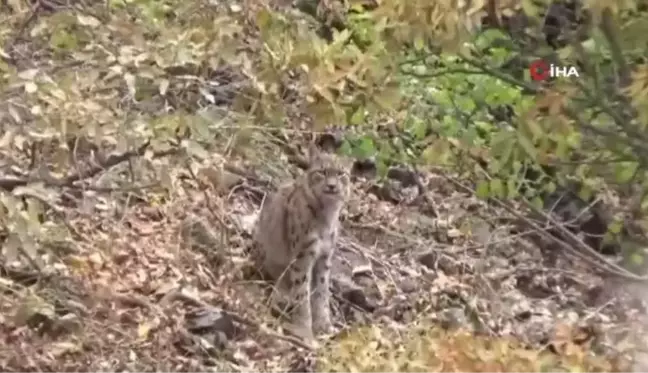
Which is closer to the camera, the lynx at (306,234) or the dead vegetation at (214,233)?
the dead vegetation at (214,233)

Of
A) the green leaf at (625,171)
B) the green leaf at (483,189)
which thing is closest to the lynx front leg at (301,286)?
the green leaf at (483,189)

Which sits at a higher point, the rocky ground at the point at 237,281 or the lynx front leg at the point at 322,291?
the rocky ground at the point at 237,281

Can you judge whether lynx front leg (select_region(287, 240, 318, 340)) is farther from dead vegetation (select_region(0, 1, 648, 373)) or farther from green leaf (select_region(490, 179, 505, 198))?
green leaf (select_region(490, 179, 505, 198))

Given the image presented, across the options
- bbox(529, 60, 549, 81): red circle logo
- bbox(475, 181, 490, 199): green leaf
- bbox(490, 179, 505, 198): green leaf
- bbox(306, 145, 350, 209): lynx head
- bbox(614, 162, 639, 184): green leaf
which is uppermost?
bbox(529, 60, 549, 81): red circle logo

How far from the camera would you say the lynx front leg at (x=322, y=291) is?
2033mm

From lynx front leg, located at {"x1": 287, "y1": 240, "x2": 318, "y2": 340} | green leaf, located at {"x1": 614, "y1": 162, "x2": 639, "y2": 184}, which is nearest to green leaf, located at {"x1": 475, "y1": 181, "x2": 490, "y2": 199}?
green leaf, located at {"x1": 614, "y1": 162, "x2": 639, "y2": 184}

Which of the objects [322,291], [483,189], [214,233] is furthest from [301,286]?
[483,189]

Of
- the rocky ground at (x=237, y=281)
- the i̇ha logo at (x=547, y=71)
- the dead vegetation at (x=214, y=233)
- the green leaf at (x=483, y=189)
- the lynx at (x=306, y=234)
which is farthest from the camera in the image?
the lynx at (x=306, y=234)

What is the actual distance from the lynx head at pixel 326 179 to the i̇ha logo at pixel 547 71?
889mm

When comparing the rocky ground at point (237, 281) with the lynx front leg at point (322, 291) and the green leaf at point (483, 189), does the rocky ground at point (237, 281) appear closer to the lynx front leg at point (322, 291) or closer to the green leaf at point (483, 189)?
the lynx front leg at point (322, 291)

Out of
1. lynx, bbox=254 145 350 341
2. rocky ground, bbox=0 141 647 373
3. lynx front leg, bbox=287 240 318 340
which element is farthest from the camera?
lynx, bbox=254 145 350 341

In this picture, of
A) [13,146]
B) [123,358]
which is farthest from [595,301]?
[13,146]

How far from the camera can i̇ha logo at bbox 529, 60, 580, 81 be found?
1.14 metres

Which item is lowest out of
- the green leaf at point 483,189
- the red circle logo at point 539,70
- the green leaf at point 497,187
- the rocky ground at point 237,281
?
the rocky ground at point 237,281
